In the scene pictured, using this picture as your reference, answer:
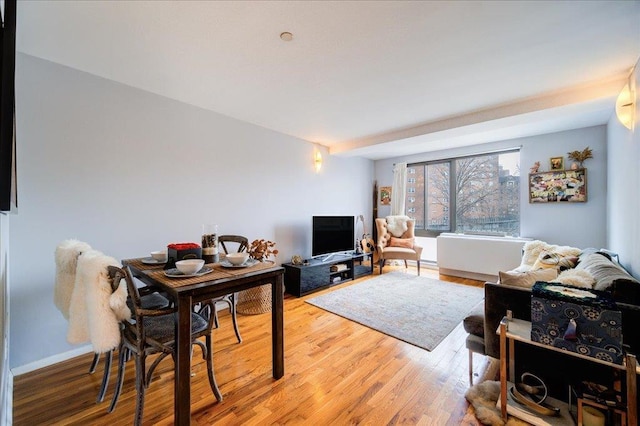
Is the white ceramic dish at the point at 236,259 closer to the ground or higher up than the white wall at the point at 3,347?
higher up

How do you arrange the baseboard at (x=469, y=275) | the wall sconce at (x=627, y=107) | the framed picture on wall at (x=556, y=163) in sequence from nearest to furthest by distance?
the wall sconce at (x=627, y=107) < the framed picture on wall at (x=556, y=163) < the baseboard at (x=469, y=275)

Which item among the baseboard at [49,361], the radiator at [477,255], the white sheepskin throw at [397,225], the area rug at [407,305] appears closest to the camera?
the baseboard at [49,361]

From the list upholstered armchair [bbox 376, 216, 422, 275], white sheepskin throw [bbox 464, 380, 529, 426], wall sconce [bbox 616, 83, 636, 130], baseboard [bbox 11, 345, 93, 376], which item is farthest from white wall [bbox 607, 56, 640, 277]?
baseboard [bbox 11, 345, 93, 376]

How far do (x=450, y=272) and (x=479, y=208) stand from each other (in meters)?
1.30

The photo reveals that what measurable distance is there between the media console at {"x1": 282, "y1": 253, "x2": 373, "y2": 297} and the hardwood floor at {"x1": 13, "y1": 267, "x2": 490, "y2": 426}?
1.18 meters

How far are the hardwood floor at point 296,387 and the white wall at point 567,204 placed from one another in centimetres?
272

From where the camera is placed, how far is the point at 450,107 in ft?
9.94

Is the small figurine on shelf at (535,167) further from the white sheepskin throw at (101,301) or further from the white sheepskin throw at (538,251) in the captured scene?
the white sheepskin throw at (101,301)

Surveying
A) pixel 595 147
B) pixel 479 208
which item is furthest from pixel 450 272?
pixel 595 147

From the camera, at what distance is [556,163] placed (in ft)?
12.6

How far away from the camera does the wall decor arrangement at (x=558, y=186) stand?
11.9 ft

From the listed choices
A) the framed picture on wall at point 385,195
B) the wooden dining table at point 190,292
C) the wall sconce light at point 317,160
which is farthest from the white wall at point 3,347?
the framed picture on wall at point 385,195

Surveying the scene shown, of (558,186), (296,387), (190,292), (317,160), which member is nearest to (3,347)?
(190,292)

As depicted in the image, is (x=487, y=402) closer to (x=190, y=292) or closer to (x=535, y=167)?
(x=190, y=292)
